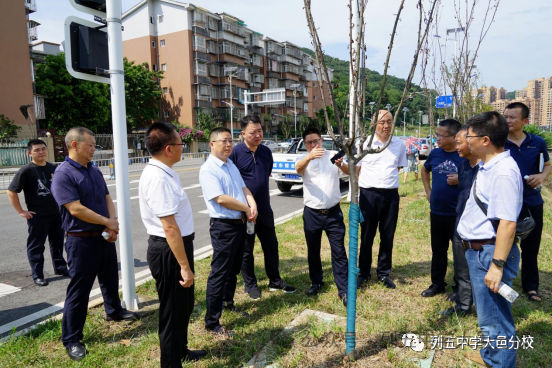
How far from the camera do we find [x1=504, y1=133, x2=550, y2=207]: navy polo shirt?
3.72m

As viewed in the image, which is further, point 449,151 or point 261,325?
point 449,151

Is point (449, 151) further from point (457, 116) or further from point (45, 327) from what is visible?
point (45, 327)

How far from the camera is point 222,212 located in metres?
3.28

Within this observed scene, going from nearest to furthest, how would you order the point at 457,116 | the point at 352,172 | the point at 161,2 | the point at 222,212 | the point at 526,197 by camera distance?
the point at 352,172 → the point at 222,212 → the point at 526,197 → the point at 457,116 → the point at 161,2

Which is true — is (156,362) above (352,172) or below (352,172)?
below

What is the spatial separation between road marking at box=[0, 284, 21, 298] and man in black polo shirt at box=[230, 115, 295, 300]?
2713 millimetres

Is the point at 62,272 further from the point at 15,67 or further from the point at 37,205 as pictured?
the point at 15,67

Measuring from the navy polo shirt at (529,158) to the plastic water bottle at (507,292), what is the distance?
6.22ft

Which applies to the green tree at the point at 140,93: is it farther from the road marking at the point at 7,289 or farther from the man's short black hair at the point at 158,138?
the man's short black hair at the point at 158,138

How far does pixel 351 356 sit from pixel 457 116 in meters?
5.40

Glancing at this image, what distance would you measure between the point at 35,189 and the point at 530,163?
5670 mm

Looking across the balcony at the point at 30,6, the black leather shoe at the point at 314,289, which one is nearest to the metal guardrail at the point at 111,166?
the black leather shoe at the point at 314,289

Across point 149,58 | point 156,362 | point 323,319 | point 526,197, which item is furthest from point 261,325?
point 149,58

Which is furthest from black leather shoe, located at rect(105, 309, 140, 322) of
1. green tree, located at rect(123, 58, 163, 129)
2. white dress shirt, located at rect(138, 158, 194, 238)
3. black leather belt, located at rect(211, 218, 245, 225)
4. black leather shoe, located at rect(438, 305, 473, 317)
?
green tree, located at rect(123, 58, 163, 129)
